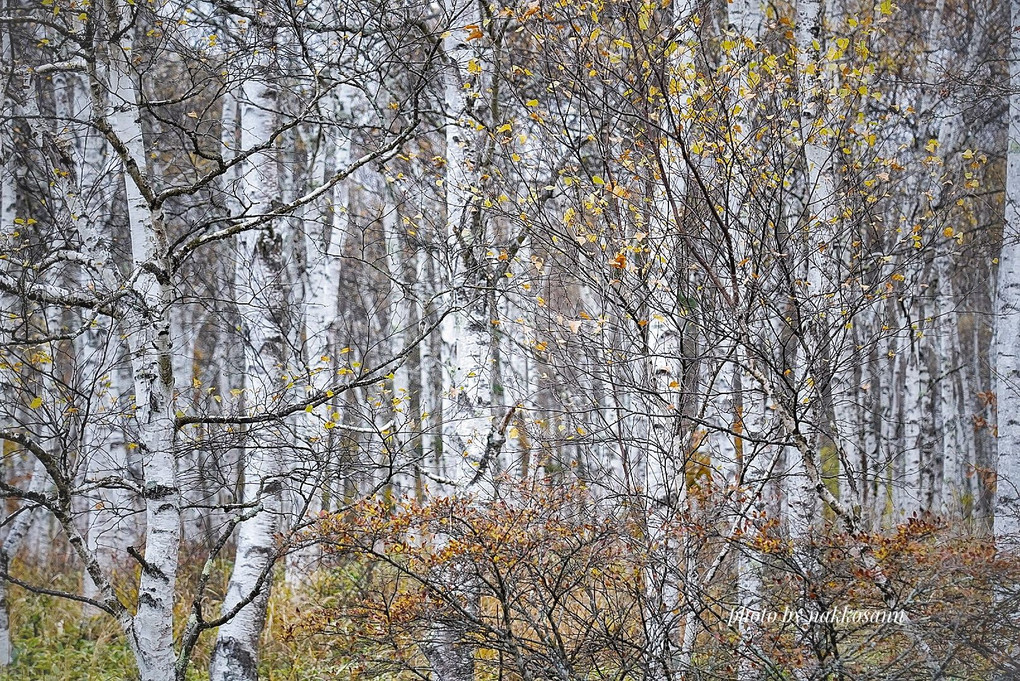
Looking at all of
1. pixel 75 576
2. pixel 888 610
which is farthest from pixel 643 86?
pixel 75 576

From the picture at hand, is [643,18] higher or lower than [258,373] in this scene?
higher

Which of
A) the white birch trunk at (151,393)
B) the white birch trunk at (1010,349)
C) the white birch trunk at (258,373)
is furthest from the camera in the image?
the white birch trunk at (1010,349)

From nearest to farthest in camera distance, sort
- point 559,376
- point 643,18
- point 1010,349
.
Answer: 1. point 643,18
2. point 559,376
3. point 1010,349

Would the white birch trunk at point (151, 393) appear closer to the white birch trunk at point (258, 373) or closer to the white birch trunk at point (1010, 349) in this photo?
the white birch trunk at point (258, 373)

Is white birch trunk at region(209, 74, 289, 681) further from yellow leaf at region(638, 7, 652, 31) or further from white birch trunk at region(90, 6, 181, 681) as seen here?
yellow leaf at region(638, 7, 652, 31)

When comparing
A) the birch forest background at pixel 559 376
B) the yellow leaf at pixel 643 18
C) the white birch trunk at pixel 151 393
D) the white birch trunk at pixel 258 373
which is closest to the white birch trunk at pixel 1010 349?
the birch forest background at pixel 559 376

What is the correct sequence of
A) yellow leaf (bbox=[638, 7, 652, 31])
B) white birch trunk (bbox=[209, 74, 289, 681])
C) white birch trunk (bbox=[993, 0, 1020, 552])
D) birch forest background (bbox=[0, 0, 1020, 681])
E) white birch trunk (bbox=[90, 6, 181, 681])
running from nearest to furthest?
white birch trunk (bbox=[90, 6, 181, 681]) → birch forest background (bbox=[0, 0, 1020, 681]) → yellow leaf (bbox=[638, 7, 652, 31]) → white birch trunk (bbox=[209, 74, 289, 681]) → white birch trunk (bbox=[993, 0, 1020, 552])

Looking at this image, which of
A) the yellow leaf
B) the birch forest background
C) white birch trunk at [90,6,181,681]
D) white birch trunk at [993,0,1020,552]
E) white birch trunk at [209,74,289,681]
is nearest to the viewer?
white birch trunk at [90,6,181,681]

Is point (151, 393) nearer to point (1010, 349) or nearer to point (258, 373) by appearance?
point (258, 373)

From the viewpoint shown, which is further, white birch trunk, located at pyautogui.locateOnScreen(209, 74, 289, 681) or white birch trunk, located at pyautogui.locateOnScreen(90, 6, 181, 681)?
white birch trunk, located at pyautogui.locateOnScreen(209, 74, 289, 681)

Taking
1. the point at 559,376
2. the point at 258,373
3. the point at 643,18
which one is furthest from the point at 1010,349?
the point at 258,373

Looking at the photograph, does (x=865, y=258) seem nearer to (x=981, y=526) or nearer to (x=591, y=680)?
(x=591, y=680)

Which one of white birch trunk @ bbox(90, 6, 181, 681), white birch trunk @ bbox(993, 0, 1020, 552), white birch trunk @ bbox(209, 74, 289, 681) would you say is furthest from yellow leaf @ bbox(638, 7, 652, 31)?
white birch trunk @ bbox(993, 0, 1020, 552)

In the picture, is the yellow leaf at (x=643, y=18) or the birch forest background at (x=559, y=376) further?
the yellow leaf at (x=643, y=18)
